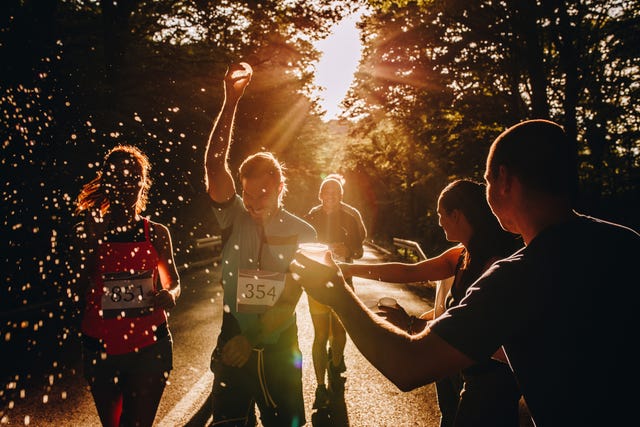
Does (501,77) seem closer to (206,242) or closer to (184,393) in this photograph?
(206,242)

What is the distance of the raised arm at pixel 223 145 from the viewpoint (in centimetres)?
241

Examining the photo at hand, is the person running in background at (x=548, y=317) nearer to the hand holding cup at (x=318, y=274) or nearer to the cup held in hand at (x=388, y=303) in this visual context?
the hand holding cup at (x=318, y=274)

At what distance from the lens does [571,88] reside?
9.78m

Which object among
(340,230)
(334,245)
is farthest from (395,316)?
(340,230)

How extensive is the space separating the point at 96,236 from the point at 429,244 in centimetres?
2339

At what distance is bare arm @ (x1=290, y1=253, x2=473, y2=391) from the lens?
1.17m

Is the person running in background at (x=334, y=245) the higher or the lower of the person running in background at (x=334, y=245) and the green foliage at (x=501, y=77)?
the lower

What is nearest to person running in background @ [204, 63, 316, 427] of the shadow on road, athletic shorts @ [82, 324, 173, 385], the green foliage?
athletic shorts @ [82, 324, 173, 385]

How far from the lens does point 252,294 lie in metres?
2.46

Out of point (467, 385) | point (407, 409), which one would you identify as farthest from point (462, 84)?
point (467, 385)

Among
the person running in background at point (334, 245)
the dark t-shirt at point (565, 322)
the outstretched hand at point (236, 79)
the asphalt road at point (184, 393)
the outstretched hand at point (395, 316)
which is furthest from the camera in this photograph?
the person running in background at point (334, 245)

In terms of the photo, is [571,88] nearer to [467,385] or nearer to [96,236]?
[467,385]

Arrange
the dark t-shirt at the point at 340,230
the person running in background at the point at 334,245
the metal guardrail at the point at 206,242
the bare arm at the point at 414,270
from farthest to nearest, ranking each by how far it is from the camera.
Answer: the metal guardrail at the point at 206,242 → the dark t-shirt at the point at 340,230 → the person running in background at the point at 334,245 → the bare arm at the point at 414,270

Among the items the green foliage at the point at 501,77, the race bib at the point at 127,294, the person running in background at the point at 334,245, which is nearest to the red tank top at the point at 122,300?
the race bib at the point at 127,294
